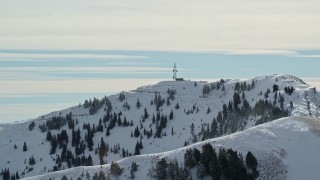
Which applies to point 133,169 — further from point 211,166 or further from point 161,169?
point 211,166

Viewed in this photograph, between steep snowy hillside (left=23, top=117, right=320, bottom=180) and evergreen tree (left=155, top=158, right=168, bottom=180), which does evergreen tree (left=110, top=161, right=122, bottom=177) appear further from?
evergreen tree (left=155, top=158, right=168, bottom=180)

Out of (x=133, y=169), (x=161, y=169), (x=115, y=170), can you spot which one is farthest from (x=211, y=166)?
(x=115, y=170)

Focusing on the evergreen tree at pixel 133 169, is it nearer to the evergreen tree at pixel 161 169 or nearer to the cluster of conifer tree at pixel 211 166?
the cluster of conifer tree at pixel 211 166

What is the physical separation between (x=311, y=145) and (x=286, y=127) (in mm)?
9918

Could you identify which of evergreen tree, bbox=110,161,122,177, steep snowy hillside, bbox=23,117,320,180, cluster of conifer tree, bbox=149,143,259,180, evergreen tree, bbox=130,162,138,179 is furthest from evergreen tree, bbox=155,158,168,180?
→ evergreen tree, bbox=110,161,122,177

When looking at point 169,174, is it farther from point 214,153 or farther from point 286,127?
point 286,127

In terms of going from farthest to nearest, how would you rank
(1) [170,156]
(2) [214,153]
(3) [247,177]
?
(1) [170,156] < (2) [214,153] < (3) [247,177]

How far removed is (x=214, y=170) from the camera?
356ft

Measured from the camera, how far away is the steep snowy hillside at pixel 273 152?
365 feet

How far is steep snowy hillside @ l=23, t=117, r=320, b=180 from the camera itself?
111m

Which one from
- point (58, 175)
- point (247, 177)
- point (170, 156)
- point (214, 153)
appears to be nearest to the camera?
point (247, 177)

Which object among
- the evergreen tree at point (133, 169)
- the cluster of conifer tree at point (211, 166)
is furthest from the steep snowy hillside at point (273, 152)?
the cluster of conifer tree at point (211, 166)

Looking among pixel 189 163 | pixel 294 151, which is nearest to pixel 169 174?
pixel 189 163

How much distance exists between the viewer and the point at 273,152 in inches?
4562
